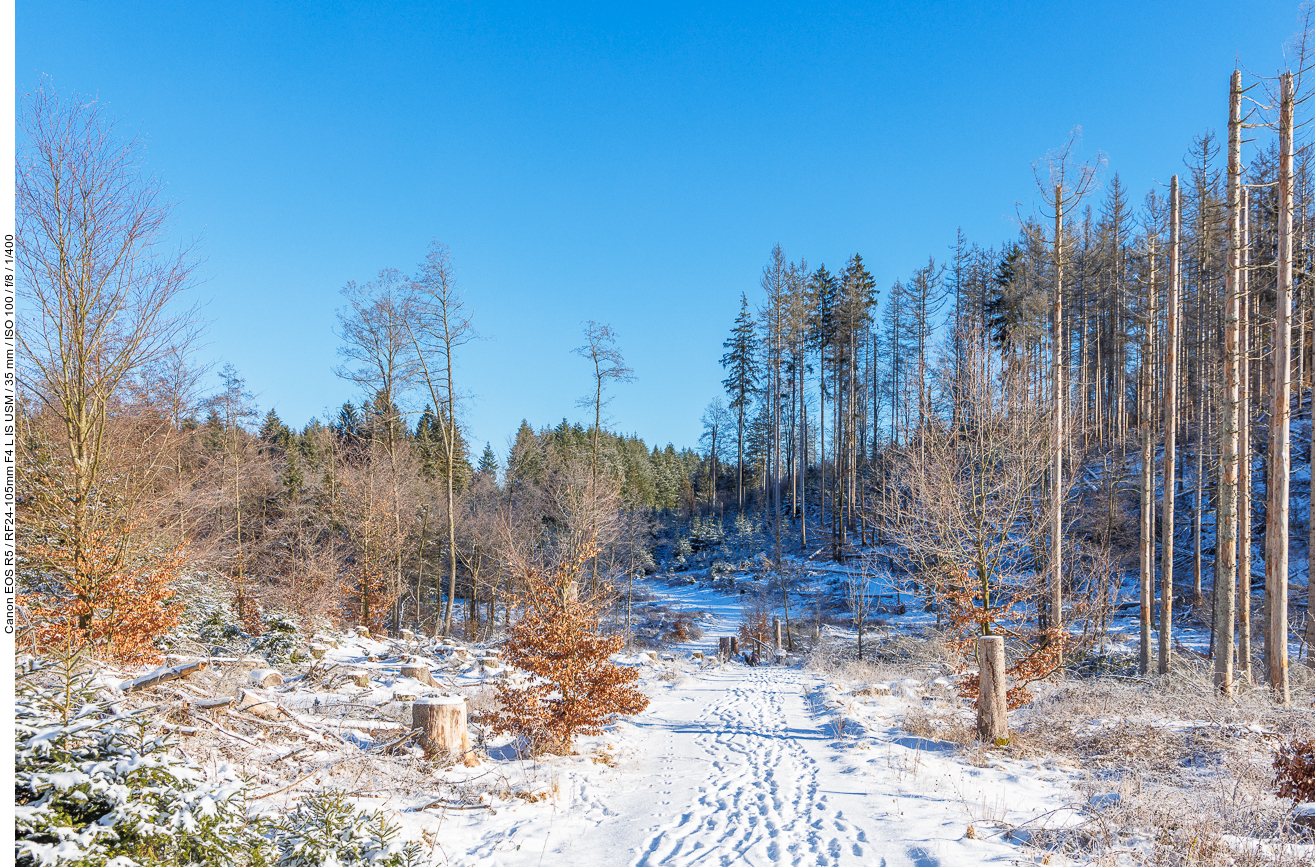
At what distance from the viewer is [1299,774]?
496 centimetres

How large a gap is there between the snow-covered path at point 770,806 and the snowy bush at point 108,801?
224cm

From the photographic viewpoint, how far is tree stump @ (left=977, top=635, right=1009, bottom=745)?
305 inches

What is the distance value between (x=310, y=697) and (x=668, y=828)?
6.05 meters

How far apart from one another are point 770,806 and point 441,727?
356cm

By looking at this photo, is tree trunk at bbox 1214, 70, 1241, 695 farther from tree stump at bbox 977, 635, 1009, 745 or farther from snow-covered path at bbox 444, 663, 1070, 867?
snow-covered path at bbox 444, 663, 1070, 867

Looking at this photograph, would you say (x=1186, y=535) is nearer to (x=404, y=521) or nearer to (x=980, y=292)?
(x=980, y=292)

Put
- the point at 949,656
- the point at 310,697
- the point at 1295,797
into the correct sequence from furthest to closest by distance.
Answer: the point at 949,656 < the point at 310,697 < the point at 1295,797

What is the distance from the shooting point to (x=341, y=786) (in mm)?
5281

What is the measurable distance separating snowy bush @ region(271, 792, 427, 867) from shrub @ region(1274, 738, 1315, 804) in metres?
6.76

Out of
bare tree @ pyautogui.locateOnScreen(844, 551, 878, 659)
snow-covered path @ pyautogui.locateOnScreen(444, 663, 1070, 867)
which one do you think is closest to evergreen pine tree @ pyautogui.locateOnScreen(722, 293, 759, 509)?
bare tree @ pyautogui.locateOnScreen(844, 551, 878, 659)

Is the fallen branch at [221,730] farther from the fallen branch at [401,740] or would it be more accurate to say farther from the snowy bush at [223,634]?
the snowy bush at [223,634]

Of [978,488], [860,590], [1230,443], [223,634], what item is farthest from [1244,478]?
[223,634]

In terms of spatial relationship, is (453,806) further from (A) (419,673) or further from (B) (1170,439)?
(B) (1170,439)

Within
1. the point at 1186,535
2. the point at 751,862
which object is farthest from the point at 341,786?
the point at 1186,535
